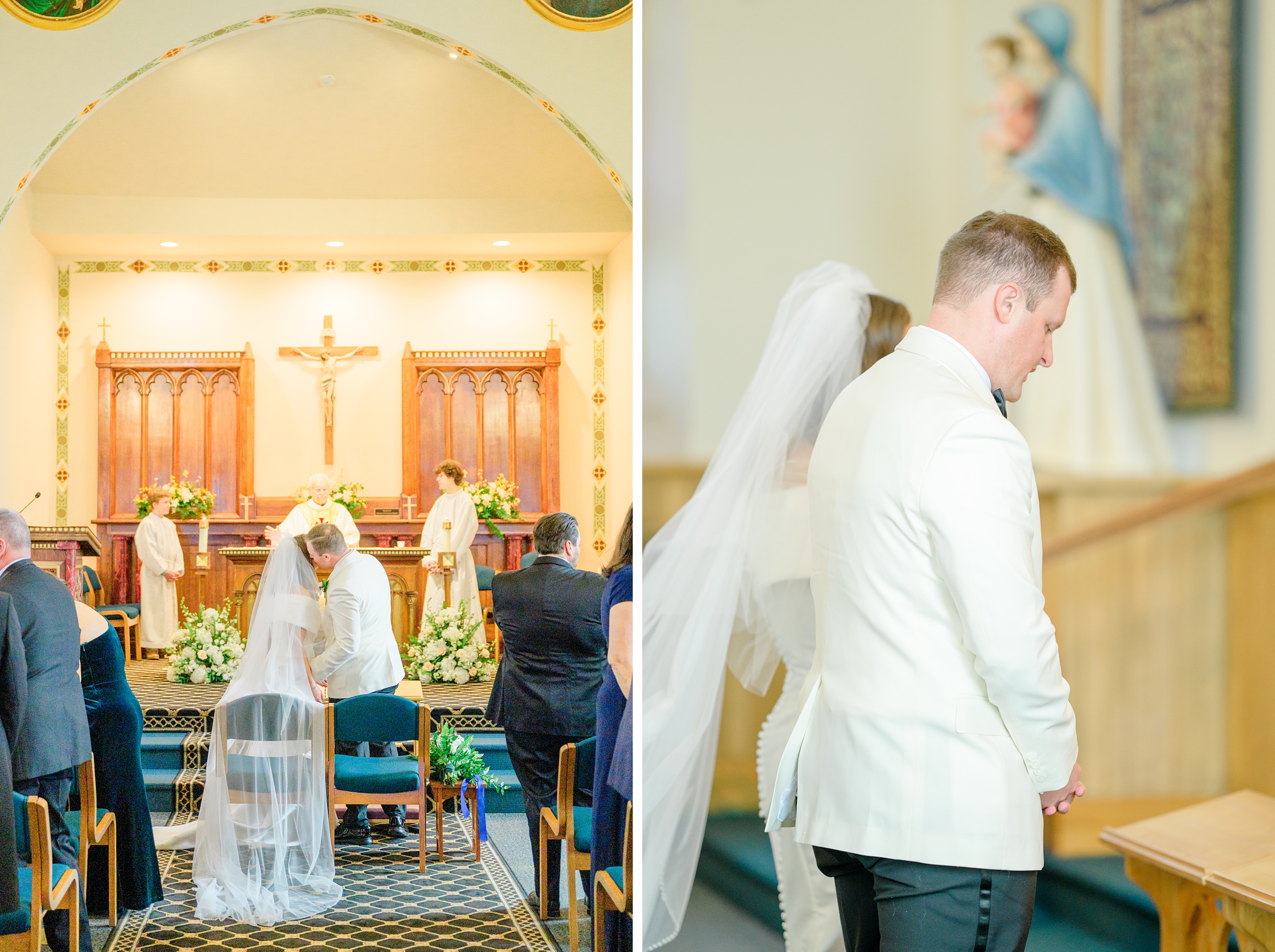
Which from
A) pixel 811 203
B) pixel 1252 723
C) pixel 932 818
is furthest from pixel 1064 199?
pixel 932 818

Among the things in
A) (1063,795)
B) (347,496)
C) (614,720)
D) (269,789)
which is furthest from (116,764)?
(347,496)

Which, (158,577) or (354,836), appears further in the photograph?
(158,577)

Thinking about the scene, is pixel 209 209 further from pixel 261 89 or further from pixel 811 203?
pixel 811 203

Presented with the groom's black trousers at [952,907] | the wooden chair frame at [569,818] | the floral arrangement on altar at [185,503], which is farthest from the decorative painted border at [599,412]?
the groom's black trousers at [952,907]

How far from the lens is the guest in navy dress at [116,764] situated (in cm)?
443

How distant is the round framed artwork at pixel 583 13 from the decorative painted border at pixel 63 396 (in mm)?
6115

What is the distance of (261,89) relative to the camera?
8.35 meters

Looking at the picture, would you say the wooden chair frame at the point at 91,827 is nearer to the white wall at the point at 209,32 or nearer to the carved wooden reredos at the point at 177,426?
the white wall at the point at 209,32

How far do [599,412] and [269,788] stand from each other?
658 cm

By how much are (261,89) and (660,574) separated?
7.04 m

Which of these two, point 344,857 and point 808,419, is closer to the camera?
→ point 808,419

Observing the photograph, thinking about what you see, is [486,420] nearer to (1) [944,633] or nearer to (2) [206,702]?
(2) [206,702]

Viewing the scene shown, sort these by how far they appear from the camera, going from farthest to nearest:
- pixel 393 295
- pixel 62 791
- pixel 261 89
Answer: pixel 393 295
pixel 261 89
pixel 62 791

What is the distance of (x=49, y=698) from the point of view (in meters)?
3.92
